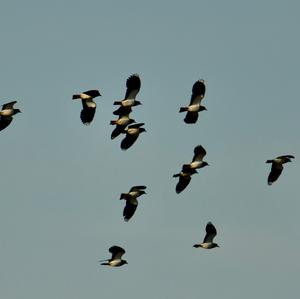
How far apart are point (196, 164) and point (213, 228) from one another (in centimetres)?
608

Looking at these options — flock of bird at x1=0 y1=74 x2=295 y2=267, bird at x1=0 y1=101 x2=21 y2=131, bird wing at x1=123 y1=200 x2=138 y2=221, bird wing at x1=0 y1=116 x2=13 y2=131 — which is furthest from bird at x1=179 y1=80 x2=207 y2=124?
bird wing at x1=0 y1=116 x2=13 y2=131

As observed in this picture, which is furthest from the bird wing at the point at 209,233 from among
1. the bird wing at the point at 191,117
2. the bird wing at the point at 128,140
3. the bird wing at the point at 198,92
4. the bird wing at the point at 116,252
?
the bird wing at the point at 198,92

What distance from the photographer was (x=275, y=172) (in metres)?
130

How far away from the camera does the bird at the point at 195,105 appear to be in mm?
127106

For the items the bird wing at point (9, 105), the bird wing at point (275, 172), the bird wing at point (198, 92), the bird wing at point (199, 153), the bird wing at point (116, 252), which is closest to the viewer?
the bird wing at point (9, 105)

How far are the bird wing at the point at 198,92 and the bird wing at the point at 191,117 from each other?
2.94 ft

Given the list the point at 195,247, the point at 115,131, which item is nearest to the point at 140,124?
the point at 115,131

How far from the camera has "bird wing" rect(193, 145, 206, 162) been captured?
13050cm

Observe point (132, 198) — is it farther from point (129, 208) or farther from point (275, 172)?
point (275, 172)

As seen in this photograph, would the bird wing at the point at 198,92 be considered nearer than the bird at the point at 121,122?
No

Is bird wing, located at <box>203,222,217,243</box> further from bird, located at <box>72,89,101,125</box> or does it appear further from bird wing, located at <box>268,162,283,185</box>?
bird, located at <box>72,89,101,125</box>

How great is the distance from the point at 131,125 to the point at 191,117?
4580 mm

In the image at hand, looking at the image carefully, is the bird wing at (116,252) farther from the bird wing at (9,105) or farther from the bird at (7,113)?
the bird wing at (9,105)

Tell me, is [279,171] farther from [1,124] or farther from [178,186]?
[1,124]
